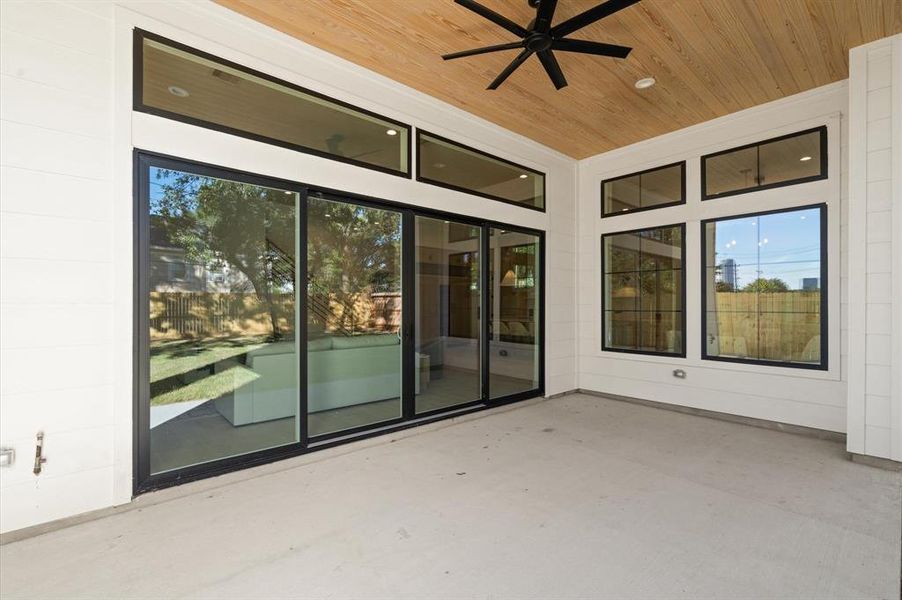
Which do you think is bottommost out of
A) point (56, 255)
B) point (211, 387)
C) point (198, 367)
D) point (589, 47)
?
point (211, 387)

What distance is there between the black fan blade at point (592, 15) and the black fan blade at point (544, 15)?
75 millimetres

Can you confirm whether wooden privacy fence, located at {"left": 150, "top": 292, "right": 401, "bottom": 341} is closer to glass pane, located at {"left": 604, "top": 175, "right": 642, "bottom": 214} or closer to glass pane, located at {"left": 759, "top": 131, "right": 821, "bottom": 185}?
glass pane, located at {"left": 604, "top": 175, "right": 642, "bottom": 214}

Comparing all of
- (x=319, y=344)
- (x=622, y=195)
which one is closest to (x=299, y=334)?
(x=319, y=344)

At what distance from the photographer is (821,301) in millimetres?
4285

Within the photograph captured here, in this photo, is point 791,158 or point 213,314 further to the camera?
point 791,158

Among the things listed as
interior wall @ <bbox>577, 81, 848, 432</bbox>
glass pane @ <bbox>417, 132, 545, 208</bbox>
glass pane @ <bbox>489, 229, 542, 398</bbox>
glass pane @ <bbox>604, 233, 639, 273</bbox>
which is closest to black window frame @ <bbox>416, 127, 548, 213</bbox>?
glass pane @ <bbox>417, 132, 545, 208</bbox>

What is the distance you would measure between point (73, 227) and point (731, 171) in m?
6.28

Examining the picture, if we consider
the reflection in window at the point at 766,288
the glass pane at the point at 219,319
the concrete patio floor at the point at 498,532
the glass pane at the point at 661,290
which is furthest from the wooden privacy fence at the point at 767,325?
the glass pane at the point at 219,319

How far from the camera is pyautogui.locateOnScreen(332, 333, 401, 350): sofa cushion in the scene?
156 inches

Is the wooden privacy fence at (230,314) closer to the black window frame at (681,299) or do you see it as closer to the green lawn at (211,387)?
the green lawn at (211,387)

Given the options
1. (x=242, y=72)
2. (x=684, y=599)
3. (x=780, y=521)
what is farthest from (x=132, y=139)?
(x=780, y=521)

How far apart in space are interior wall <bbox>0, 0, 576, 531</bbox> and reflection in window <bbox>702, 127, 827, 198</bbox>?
17.2 feet

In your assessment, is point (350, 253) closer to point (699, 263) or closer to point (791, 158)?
point (699, 263)

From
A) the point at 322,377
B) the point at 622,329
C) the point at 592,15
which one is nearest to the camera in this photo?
the point at 592,15
